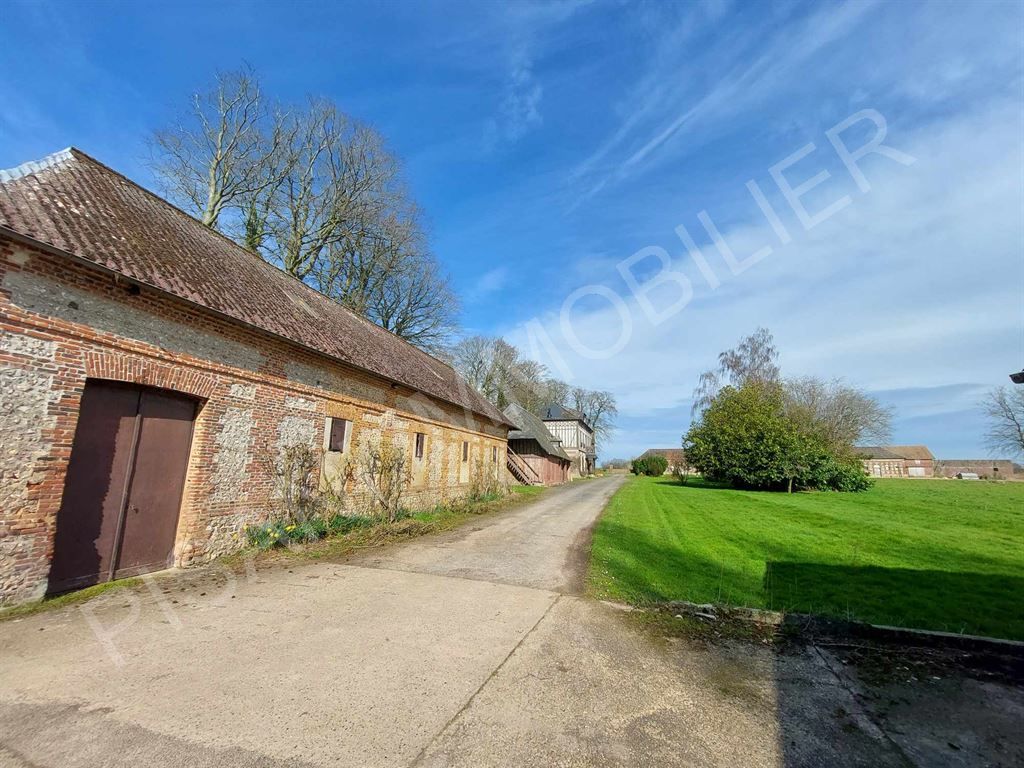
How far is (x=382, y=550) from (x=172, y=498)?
3550 mm

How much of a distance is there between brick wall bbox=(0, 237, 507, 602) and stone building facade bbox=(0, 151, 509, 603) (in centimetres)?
2

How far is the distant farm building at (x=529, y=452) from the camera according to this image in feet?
104

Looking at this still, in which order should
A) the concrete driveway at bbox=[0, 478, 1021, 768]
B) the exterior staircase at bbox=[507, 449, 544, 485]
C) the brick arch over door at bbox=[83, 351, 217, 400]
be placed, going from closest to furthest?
1. the concrete driveway at bbox=[0, 478, 1021, 768]
2. the brick arch over door at bbox=[83, 351, 217, 400]
3. the exterior staircase at bbox=[507, 449, 544, 485]

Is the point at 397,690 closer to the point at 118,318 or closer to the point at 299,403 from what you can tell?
the point at 118,318

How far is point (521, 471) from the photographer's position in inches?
1245

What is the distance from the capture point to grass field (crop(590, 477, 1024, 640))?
5492 millimetres

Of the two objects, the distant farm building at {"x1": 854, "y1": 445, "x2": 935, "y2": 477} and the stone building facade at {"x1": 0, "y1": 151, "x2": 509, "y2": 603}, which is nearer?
the stone building facade at {"x1": 0, "y1": 151, "x2": 509, "y2": 603}

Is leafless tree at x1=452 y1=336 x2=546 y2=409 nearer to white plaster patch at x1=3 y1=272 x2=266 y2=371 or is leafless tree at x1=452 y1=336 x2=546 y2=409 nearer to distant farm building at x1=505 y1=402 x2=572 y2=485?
distant farm building at x1=505 y1=402 x2=572 y2=485

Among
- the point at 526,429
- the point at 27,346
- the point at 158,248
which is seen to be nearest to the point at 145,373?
the point at 27,346

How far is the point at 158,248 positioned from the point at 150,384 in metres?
2.63

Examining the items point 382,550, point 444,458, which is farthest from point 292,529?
point 444,458

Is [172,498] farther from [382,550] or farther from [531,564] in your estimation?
[531,564]

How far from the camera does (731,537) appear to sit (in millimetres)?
10508

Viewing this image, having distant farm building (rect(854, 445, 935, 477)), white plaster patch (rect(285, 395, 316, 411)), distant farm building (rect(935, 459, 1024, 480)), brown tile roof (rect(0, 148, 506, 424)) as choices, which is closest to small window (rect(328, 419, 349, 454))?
white plaster patch (rect(285, 395, 316, 411))
